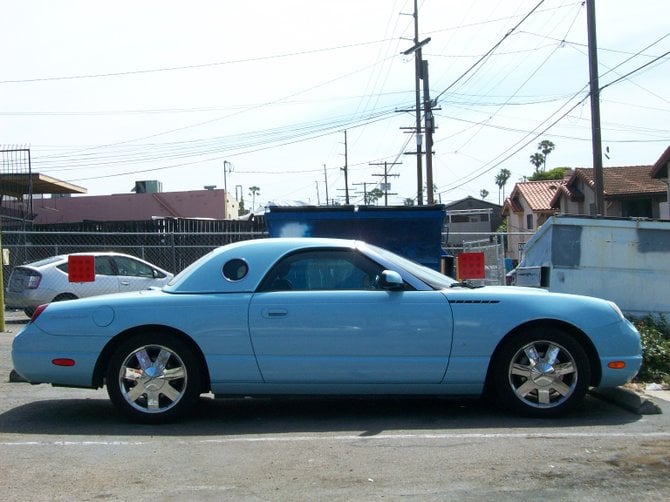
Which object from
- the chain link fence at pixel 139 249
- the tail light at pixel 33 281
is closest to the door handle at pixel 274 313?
the chain link fence at pixel 139 249

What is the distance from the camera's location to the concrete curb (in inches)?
251

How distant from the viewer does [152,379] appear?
614cm

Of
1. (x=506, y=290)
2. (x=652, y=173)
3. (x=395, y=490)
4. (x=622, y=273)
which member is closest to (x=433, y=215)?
(x=622, y=273)

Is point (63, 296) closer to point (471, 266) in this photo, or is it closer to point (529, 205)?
point (471, 266)

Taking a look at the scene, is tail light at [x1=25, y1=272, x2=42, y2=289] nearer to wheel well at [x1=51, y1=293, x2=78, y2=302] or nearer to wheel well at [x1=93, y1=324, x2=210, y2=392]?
wheel well at [x1=51, y1=293, x2=78, y2=302]

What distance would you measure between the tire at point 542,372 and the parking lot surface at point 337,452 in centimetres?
15

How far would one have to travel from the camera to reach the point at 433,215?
12688 millimetres

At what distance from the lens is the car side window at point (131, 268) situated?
16.1 meters

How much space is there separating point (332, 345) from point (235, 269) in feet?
3.34

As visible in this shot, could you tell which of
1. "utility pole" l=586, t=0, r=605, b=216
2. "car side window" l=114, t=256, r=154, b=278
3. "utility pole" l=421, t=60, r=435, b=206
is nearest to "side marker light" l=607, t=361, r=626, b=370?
"car side window" l=114, t=256, r=154, b=278

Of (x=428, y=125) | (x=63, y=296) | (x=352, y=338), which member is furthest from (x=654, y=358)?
(x=428, y=125)

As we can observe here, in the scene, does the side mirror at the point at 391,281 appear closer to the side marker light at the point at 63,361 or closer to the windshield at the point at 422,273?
the windshield at the point at 422,273

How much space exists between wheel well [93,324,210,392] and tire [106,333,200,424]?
0.05 metres

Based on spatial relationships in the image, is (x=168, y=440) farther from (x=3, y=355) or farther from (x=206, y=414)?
(x=3, y=355)
